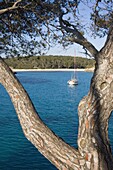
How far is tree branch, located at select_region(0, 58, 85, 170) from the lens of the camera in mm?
2078

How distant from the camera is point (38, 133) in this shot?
2154mm

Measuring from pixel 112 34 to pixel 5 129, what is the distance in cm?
1185

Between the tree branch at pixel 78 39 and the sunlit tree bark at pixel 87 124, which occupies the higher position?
the tree branch at pixel 78 39

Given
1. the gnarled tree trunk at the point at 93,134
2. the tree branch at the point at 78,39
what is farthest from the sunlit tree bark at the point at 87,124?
the tree branch at the point at 78,39

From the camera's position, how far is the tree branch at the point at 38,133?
208cm

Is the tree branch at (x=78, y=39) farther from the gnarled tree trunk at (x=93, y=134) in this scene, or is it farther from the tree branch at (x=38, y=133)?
the tree branch at (x=38, y=133)

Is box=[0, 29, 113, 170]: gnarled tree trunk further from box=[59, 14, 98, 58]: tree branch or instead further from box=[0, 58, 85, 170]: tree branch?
box=[59, 14, 98, 58]: tree branch

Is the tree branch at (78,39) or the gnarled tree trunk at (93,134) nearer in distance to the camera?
the gnarled tree trunk at (93,134)

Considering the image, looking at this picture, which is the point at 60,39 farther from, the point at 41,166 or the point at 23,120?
the point at 41,166

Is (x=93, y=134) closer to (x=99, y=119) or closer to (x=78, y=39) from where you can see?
(x=99, y=119)

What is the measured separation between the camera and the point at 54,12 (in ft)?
11.3

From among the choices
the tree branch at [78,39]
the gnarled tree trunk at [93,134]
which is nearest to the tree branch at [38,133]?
the gnarled tree trunk at [93,134]

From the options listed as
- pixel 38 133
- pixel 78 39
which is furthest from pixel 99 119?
pixel 78 39

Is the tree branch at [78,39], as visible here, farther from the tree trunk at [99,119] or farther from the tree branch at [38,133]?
the tree branch at [38,133]
